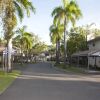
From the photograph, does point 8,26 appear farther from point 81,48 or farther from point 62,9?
point 81,48

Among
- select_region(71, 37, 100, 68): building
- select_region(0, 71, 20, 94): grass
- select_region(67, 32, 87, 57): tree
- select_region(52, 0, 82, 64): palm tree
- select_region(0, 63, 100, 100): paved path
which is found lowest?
select_region(0, 63, 100, 100): paved path

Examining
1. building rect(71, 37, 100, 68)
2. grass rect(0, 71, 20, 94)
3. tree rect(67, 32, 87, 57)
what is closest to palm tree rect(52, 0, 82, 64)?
building rect(71, 37, 100, 68)

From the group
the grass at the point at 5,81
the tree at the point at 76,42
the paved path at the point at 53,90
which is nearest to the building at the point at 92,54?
the tree at the point at 76,42

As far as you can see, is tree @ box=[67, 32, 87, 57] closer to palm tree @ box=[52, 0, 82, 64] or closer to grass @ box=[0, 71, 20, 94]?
palm tree @ box=[52, 0, 82, 64]

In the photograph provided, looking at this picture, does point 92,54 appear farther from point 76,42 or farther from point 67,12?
point 76,42

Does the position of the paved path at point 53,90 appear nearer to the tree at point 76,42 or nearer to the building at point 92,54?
the building at point 92,54

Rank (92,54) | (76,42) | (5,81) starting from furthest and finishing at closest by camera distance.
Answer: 1. (76,42)
2. (92,54)
3. (5,81)

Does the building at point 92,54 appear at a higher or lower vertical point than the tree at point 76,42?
lower

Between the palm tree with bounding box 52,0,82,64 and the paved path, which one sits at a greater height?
the palm tree with bounding box 52,0,82,64

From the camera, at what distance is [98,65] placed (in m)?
56.0

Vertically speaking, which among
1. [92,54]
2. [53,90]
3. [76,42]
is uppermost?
[76,42]

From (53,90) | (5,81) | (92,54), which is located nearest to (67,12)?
(92,54)

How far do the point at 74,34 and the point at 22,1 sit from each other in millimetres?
38229

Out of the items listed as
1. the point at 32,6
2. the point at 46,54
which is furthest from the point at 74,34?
the point at 46,54
